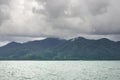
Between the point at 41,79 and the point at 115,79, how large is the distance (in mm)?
31933

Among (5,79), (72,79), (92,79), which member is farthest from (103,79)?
(5,79)

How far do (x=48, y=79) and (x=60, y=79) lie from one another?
5111 mm

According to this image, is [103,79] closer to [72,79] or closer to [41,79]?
[72,79]

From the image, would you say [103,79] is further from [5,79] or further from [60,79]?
[5,79]

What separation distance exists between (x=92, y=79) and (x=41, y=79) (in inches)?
862

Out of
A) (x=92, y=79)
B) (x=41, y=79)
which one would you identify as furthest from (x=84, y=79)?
(x=41, y=79)

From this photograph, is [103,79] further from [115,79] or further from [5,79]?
[5,79]

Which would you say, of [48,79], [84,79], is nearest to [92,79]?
[84,79]

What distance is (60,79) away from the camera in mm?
102188

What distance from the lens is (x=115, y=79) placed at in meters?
104

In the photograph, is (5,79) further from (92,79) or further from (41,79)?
(92,79)

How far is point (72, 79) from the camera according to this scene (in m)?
103

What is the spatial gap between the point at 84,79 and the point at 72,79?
5.50m

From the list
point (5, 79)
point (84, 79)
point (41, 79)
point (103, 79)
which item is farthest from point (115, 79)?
point (5, 79)
